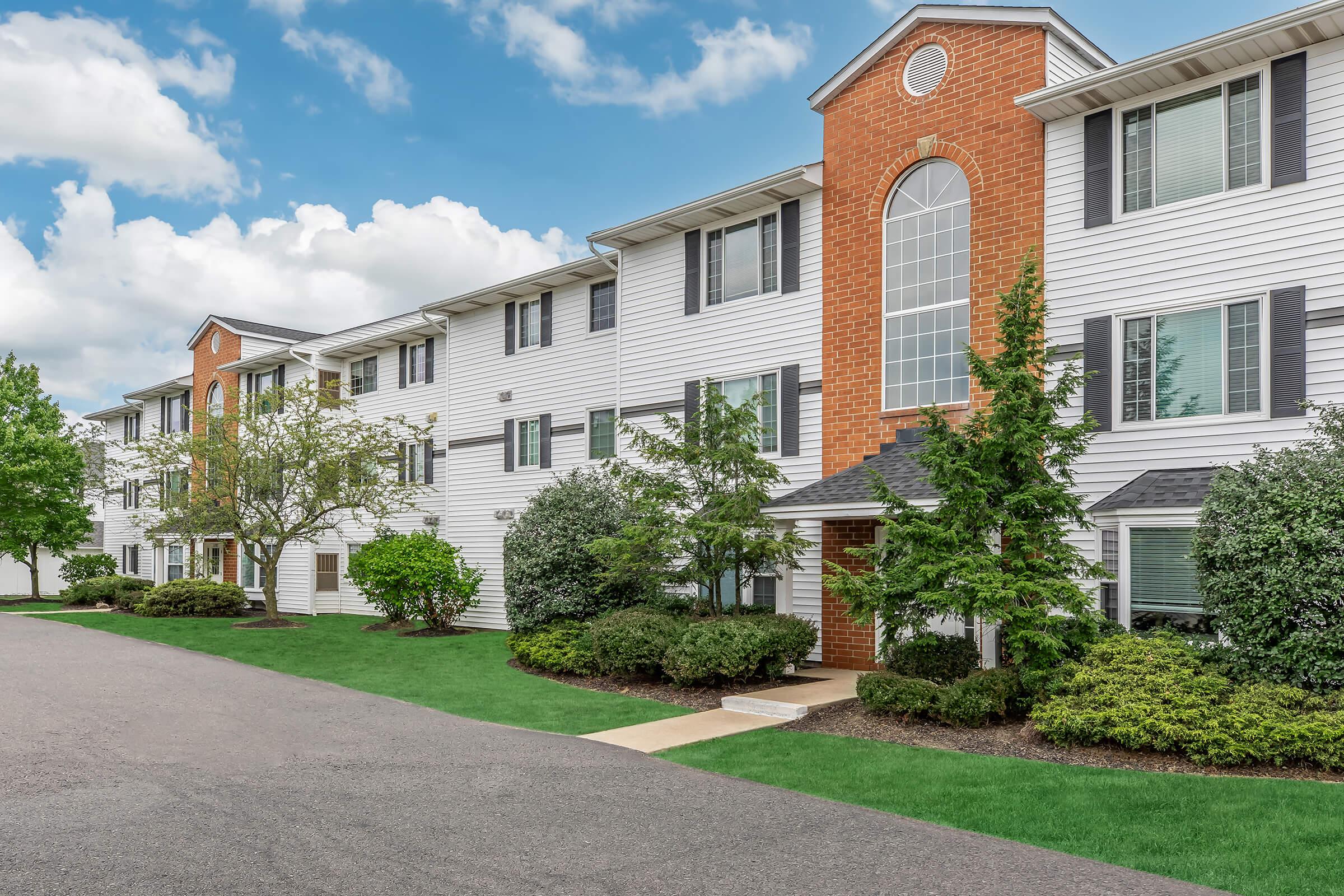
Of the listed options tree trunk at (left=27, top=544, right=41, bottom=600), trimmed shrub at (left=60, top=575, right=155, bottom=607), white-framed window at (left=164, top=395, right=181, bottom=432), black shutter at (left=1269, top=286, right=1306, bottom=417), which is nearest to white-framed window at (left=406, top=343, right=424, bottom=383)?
trimmed shrub at (left=60, top=575, right=155, bottom=607)

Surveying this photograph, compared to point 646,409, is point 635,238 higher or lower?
higher

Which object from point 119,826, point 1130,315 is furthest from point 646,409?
point 119,826

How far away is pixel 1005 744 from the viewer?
368 inches

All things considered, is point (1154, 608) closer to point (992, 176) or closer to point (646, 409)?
point (992, 176)

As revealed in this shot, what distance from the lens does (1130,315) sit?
1262 cm

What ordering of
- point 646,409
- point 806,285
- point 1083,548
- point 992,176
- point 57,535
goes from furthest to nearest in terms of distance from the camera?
point 57,535 → point 646,409 → point 806,285 → point 992,176 → point 1083,548

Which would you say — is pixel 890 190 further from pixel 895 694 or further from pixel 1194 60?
pixel 895 694

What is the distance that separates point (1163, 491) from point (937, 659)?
11.4ft

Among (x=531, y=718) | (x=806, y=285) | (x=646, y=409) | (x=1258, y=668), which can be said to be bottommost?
(x=531, y=718)

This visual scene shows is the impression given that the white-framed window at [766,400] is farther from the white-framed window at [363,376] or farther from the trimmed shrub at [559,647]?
the white-framed window at [363,376]

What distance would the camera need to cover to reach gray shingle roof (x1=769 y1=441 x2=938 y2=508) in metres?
13.0

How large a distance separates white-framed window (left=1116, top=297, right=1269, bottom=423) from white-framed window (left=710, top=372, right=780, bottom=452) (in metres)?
5.83

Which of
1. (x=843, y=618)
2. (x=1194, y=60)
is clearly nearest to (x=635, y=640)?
(x=843, y=618)

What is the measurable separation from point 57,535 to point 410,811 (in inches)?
1315
